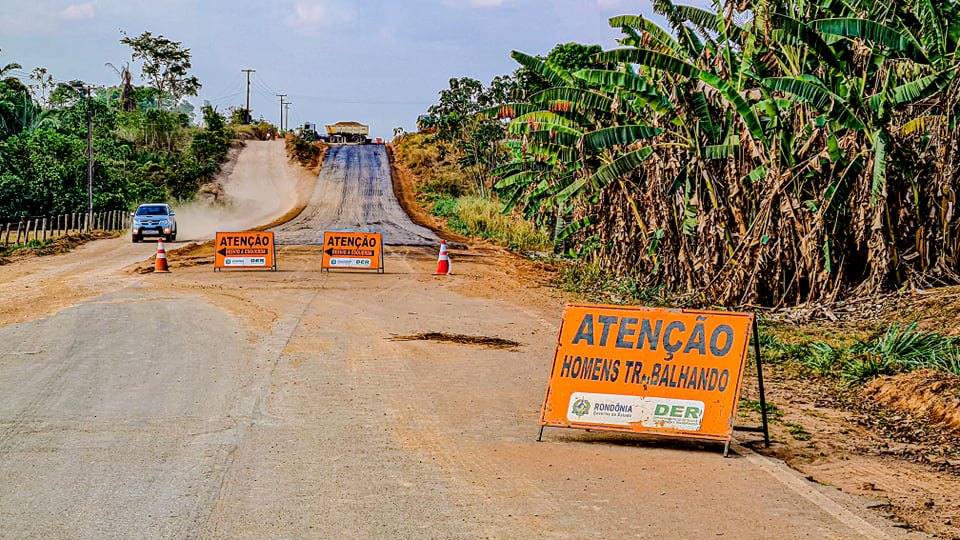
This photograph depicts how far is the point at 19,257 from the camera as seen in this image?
1209 inches

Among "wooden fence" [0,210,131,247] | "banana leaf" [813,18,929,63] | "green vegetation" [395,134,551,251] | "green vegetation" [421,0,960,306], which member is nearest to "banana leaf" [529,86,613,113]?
"green vegetation" [421,0,960,306]

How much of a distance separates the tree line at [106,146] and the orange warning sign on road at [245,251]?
2040 centimetres

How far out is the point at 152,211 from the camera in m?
37.5

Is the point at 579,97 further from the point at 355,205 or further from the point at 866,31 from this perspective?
the point at 355,205

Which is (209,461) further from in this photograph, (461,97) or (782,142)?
(461,97)

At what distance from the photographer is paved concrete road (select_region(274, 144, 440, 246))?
124 ft

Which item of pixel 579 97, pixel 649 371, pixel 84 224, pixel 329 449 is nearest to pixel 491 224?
pixel 84 224

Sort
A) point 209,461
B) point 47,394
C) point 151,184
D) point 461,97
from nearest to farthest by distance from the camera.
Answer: point 209,461 < point 47,394 < point 461,97 < point 151,184

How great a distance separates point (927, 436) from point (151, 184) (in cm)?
5784

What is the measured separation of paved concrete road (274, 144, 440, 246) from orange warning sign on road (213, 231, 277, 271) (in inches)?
360

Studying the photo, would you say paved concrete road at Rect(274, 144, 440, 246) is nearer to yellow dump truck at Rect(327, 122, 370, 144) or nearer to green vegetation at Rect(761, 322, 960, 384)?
yellow dump truck at Rect(327, 122, 370, 144)

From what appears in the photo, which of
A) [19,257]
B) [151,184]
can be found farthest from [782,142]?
[151,184]

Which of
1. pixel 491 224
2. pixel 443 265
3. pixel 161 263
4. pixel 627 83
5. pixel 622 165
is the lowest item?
pixel 161 263

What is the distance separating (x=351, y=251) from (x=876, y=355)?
1495 centimetres
